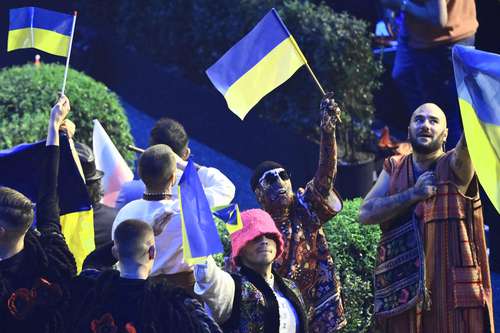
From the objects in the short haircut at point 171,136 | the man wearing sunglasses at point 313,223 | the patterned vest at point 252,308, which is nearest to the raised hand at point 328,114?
the man wearing sunglasses at point 313,223

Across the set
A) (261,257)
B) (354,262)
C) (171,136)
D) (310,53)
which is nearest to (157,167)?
(261,257)

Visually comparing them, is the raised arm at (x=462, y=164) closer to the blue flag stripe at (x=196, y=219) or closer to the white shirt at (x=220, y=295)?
the white shirt at (x=220, y=295)

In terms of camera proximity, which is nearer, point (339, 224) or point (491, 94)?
point (491, 94)

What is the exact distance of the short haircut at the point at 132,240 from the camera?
17.5 ft

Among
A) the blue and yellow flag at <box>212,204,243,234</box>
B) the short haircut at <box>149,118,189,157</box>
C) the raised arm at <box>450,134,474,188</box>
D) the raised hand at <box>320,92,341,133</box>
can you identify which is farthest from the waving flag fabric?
the raised arm at <box>450,134,474,188</box>

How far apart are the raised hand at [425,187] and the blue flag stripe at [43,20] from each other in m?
2.41

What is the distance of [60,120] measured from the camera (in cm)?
631

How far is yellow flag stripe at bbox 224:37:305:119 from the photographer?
6926 millimetres

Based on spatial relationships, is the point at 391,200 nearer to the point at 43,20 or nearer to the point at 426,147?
the point at 426,147

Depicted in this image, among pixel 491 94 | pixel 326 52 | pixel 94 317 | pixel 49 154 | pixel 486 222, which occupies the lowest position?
pixel 94 317

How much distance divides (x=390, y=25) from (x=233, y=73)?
14.5ft

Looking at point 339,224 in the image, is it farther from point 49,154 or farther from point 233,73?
point 49,154

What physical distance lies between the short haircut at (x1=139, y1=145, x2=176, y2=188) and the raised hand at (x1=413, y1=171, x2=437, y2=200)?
135 centimetres

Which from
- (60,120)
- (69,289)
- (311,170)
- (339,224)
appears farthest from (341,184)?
(69,289)
